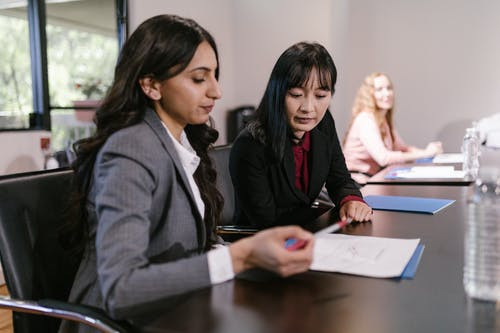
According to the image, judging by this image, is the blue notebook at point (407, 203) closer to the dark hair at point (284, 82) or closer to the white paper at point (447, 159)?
the dark hair at point (284, 82)

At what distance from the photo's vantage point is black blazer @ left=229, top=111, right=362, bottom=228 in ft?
5.43

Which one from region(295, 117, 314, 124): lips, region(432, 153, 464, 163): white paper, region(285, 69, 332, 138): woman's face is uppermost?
region(285, 69, 332, 138): woman's face

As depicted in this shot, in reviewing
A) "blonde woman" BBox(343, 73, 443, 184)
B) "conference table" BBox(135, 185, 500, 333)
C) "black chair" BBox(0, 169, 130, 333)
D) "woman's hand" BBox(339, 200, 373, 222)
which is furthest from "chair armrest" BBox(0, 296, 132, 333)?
"blonde woman" BBox(343, 73, 443, 184)

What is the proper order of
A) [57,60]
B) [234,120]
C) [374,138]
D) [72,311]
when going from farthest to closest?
[234,120]
[57,60]
[374,138]
[72,311]

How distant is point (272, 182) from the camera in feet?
5.56

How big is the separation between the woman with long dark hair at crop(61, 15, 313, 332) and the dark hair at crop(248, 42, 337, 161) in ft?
1.73

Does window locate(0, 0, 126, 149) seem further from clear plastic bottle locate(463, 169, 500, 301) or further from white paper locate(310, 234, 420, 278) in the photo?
clear plastic bottle locate(463, 169, 500, 301)

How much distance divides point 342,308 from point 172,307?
264 mm

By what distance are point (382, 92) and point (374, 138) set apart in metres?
0.43

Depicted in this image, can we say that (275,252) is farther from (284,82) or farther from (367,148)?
(367,148)

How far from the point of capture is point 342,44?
5004 mm

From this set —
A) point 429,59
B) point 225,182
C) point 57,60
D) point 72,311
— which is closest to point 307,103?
point 225,182

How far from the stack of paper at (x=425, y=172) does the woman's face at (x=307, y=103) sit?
844 millimetres

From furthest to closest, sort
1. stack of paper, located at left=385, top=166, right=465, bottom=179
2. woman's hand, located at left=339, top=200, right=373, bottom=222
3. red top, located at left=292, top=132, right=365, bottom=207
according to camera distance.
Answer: stack of paper, located at left=385, top=166, right=465, bottom=179
red top, located at left=292, top=132, right=365, bottom=207
woman's hand, located at left=339, top=200, right=373, bottom=222
